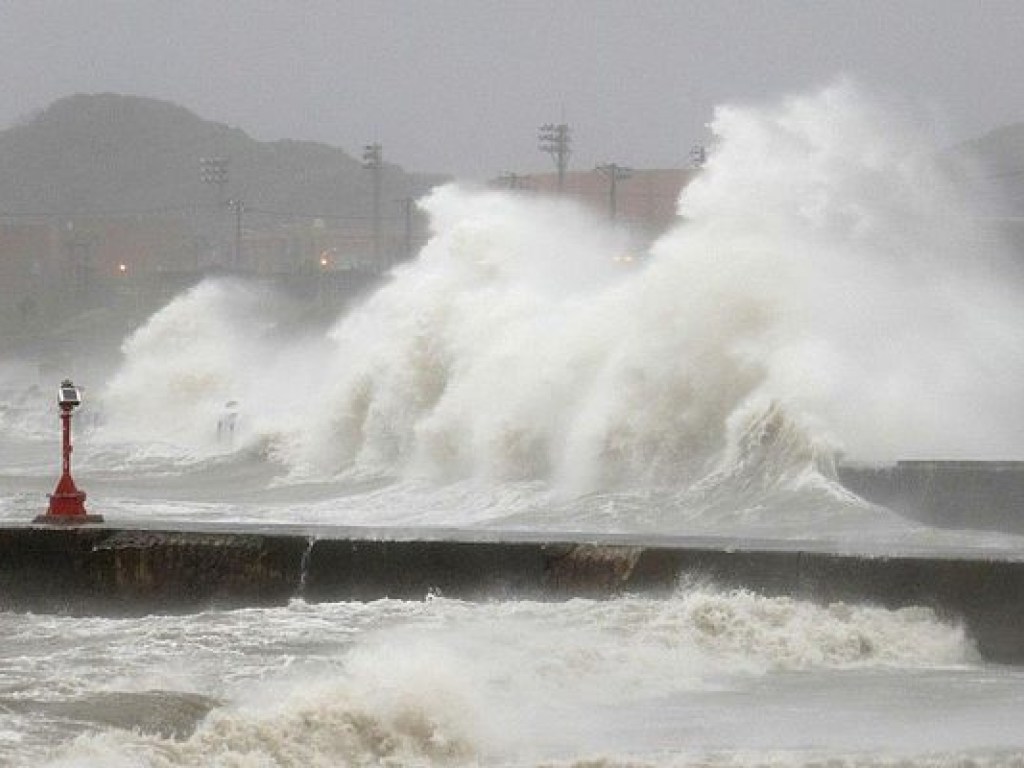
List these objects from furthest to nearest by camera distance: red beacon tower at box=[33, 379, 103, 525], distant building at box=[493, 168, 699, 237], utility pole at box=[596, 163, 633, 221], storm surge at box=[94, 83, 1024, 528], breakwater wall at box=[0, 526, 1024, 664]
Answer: distant building at box=[493, 168, 699, 237] < utility pole at box=[596, 163, 633, 221] < storm surge at box=[94, 83, 1024, 528] < red beacon tower at box=[33, 379, 103, 525] < breakwater wall at box=[0, 526, 1024, 664]

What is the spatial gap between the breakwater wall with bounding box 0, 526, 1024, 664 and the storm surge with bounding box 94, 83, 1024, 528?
504 centimetres

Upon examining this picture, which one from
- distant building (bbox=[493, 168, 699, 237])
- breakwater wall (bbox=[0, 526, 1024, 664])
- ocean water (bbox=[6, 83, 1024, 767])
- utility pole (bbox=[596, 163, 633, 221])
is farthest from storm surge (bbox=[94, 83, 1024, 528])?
distant building (bbox=[493, 168, 699, 237])

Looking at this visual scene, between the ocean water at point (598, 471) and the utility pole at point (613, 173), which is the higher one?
the utility pole at point (613, 173)

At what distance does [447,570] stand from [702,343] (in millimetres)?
7572

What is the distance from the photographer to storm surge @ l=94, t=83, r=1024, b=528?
1616 cm

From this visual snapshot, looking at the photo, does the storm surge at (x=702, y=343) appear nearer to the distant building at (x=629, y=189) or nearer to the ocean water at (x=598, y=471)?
the ocean water at (x=598, y=471)

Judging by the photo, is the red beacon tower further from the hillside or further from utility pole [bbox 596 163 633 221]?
the hillside

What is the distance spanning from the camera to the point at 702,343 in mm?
17375

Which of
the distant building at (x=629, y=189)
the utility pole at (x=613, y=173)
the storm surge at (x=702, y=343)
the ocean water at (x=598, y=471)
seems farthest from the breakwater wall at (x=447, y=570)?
the distant building at (x=629, y=189)

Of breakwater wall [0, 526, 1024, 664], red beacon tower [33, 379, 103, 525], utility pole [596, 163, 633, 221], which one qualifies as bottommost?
breakwater wall [0, 526, 1024, 664]

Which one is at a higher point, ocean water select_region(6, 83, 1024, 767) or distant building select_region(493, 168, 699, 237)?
distant building select_region(493, 168, 699, 237)

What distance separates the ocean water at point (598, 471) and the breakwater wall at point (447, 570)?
157 millimetres

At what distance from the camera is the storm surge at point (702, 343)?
16.2 meters

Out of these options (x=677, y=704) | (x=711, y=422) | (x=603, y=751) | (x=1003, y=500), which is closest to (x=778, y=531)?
(x=1003, y=500)
